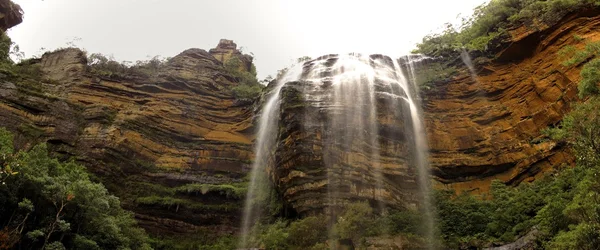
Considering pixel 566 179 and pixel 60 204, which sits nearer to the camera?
pixel 60 204

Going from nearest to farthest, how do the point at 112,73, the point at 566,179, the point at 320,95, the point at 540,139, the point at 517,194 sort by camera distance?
the point at 566,179, the point at 517,194, the point at 540,139, the point at 320,95, the point at 112,73

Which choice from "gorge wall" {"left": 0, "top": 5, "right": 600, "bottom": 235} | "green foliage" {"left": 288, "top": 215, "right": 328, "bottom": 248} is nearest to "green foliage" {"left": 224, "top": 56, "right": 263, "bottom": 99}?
"gorge wall" {"left": 0, "top": 5, "right": 600, "bottom": 235}

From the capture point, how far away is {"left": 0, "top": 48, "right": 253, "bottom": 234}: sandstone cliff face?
2133cm

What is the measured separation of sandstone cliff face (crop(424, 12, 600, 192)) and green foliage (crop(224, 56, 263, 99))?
1195cm

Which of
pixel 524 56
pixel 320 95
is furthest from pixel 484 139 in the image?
pixel 320 95

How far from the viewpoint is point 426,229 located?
17.1 meters

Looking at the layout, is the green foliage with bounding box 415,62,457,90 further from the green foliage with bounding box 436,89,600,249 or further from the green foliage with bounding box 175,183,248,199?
the green foliage with bounding box 175,183,248,199

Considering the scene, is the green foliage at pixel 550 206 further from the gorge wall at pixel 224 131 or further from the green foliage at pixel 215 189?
the green foliage at pixel 215 189

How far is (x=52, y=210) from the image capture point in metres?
14.0

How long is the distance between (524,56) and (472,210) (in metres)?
10.1

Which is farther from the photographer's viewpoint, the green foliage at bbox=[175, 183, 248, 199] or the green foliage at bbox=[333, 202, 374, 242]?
the green foliage at bbox=[175, 183, 248, 199]

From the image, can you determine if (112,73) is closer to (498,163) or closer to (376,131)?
(376,131)

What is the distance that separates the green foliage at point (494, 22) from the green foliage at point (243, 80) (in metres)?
12.1

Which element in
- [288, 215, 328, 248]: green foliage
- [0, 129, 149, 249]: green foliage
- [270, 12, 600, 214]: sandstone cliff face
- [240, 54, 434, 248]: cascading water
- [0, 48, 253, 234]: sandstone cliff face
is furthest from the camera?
[0, 48, 253, 234]: sandstone cliff face
